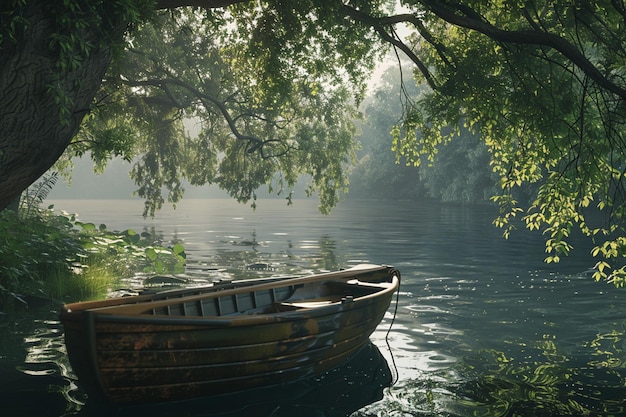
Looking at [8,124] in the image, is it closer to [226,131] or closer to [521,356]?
[521,356]

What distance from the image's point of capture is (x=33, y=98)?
26.5 feet

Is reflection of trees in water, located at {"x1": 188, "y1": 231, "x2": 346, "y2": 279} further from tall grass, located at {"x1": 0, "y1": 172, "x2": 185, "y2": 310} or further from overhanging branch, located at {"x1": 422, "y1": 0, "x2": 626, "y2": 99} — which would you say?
overhanging branch, located at {"x1": 422, "y1": 0, "x2": 626, "y2": 99}

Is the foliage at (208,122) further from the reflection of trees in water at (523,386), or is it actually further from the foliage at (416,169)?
the foliage at (416,169)

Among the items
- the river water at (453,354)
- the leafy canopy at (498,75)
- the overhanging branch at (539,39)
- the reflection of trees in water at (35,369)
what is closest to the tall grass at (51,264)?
the river water at (453,354)

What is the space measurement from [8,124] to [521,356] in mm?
8180

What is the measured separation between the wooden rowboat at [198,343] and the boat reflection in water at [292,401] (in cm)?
14

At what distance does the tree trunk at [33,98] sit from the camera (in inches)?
311

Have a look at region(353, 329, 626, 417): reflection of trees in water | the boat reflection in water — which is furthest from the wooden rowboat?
region(353, 329, 626, 417): reflection of trees in water

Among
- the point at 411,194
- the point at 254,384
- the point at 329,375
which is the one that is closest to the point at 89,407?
the point at 254,384

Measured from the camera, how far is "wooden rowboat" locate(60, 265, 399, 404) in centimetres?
724

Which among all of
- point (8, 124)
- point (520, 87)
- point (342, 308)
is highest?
point (520, 87)

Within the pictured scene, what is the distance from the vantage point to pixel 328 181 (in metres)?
26.6

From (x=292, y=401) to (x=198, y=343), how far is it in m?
1.51

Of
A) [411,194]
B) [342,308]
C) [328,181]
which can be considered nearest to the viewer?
[342,308]
